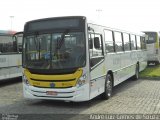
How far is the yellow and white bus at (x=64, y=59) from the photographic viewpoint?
9312mm

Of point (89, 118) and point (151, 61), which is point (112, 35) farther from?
point (151, 61)

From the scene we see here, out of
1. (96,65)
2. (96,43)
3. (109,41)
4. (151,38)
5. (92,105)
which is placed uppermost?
(151,38)

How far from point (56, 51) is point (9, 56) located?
658 cm

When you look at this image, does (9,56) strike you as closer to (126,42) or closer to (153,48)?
(126,42)

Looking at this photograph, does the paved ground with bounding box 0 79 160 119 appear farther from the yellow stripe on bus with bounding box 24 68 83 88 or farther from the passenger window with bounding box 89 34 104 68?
the passenger window with bounding box 89 34 104 68

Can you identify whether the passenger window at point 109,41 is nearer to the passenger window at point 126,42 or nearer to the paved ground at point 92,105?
the paved ground at point 92,105

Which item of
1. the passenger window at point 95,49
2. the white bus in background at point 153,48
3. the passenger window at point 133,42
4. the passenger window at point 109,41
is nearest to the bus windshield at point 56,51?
the passenger window at point 95,49

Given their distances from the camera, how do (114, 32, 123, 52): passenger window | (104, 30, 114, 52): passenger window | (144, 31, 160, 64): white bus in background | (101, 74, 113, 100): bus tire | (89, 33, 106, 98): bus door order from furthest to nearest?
(144, 31, 160, 64): white bus in background → (114, 32, 123, 52): passenger window → (104, 30, 114, 52): passenger window → (101, 74, 113, 100): bus tire → (89, 33, 106, 98): bus door

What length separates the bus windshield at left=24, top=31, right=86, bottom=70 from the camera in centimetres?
935

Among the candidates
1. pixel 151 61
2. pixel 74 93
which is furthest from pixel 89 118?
pixel 151 61

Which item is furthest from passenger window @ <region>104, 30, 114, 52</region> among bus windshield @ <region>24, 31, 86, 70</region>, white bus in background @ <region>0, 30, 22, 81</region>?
white bus in background @ <region>0, 30, 22, 81</region>

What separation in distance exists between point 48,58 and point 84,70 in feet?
4.00

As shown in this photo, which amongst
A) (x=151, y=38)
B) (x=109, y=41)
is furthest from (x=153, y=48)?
(x=109, y=41)

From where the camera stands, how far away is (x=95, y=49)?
32.7 ft
